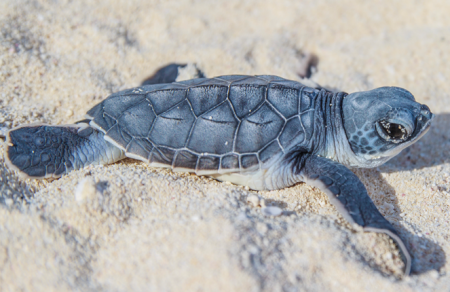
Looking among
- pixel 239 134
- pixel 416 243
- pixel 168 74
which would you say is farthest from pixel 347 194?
pixel 168 74

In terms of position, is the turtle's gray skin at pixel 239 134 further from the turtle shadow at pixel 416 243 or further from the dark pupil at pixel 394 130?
the turtle shadow at pixel 416 243

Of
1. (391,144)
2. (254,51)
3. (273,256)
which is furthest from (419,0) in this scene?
(273,256)

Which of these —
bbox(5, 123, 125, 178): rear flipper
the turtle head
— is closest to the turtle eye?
the turtle head

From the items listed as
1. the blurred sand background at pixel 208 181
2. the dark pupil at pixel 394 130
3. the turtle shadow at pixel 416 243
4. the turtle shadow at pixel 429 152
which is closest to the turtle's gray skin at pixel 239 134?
the dark pupil at pixel 394 130

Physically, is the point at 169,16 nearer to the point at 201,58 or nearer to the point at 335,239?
the point at 201,58

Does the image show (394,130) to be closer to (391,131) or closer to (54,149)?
(391,131)

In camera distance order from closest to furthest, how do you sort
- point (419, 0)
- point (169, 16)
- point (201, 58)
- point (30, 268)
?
point (30, 268)
point (201, 58)
point (169, 16)
point (419, 0)

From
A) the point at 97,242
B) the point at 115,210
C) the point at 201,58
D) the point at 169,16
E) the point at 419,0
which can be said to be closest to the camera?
the point at 97,242

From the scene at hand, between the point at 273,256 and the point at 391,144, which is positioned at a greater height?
the point at 391,144
